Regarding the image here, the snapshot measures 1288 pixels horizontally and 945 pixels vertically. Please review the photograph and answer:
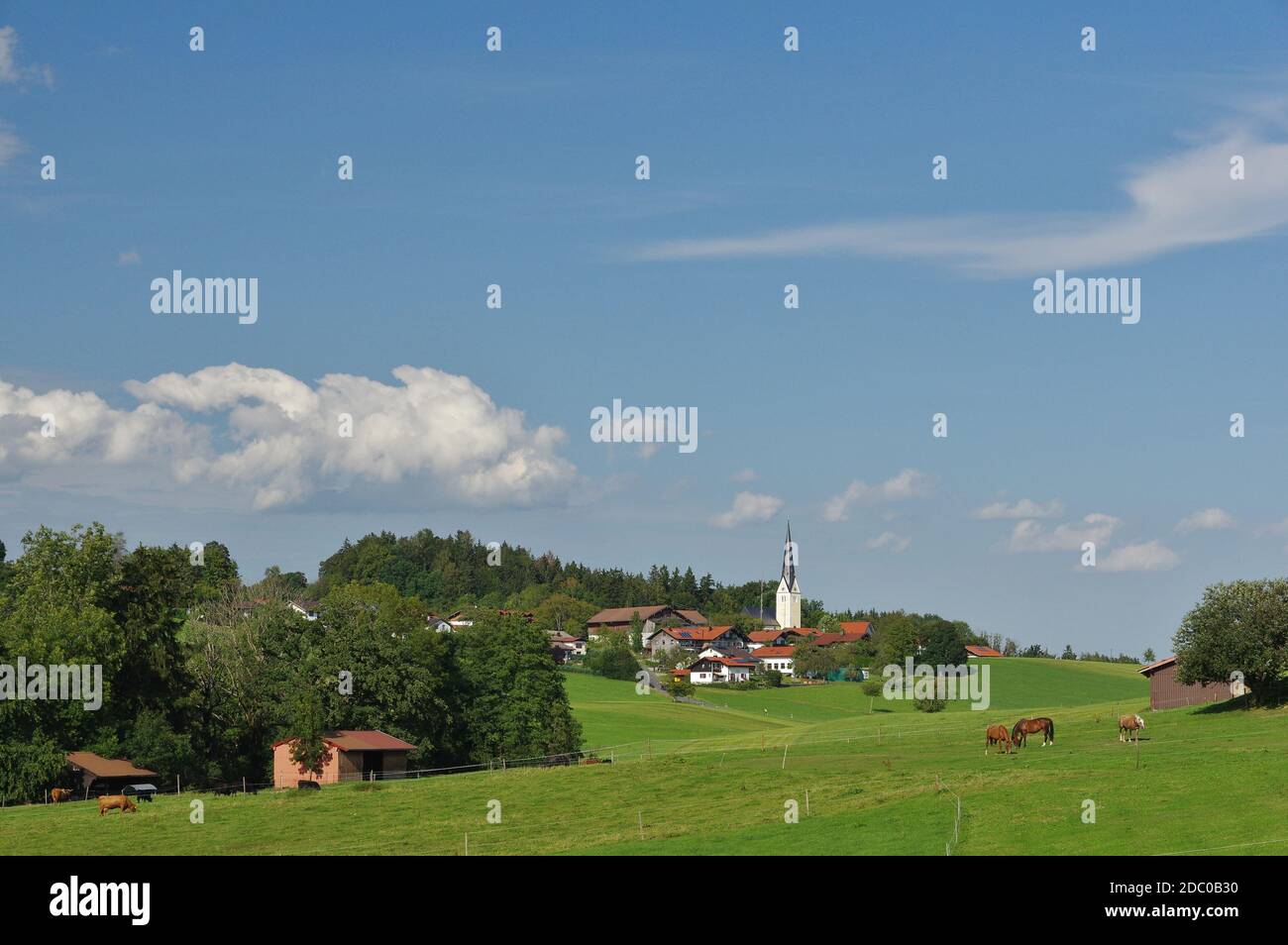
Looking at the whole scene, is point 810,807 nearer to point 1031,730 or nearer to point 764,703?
point 1031,730

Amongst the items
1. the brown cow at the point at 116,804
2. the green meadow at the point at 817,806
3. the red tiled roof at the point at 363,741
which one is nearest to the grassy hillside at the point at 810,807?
the green meadow at the point at 817,806

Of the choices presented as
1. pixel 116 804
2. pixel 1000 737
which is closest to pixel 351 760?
pixel 116 804

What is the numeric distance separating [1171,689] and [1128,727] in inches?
888

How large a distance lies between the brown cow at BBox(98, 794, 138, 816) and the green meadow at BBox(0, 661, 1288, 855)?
3.66 feet

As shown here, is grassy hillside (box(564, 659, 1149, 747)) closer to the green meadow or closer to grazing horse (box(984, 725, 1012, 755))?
the green meadow

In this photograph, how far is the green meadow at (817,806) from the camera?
155 feet

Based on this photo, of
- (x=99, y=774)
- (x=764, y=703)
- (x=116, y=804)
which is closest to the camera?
(x=116, y=804)

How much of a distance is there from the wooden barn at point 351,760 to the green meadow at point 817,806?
Result: 376 inches

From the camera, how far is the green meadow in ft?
155

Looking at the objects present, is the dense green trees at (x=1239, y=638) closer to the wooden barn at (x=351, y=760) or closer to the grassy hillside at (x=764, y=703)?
the wooden barn at (x=351, y=760)

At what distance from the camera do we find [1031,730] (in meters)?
77.7

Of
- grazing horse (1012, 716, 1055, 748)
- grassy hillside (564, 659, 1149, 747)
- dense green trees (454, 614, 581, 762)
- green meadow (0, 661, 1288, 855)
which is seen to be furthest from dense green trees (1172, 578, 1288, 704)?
grassy hillside (564, 659, 1149, 747)
